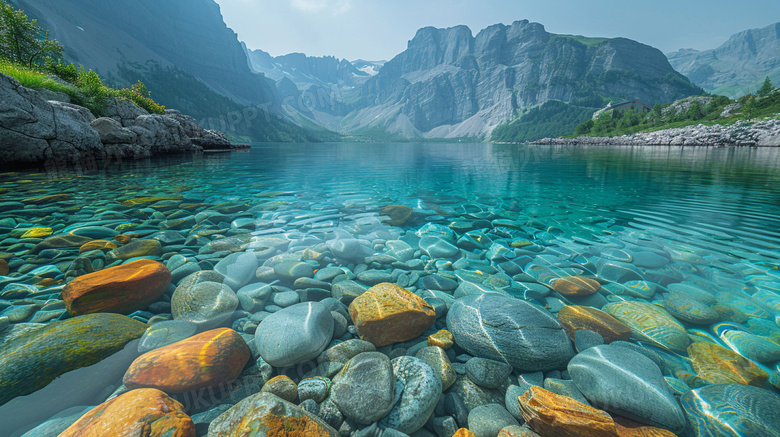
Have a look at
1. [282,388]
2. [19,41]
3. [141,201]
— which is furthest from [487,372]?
[19,41]

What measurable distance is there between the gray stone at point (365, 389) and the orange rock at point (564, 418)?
1.33 metres

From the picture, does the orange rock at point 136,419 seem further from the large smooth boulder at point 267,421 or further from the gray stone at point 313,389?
the gray stone at point 313,389

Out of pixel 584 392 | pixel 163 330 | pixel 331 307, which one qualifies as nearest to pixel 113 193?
pixel 163 330

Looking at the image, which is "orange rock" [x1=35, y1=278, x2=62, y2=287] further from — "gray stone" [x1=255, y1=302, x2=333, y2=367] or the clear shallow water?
"gray stone" [x1=255, y1=302, x2=333, y2=367]

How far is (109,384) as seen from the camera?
2814mm

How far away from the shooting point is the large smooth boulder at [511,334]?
130 inches

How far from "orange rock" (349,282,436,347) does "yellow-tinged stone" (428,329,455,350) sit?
0.80 feet

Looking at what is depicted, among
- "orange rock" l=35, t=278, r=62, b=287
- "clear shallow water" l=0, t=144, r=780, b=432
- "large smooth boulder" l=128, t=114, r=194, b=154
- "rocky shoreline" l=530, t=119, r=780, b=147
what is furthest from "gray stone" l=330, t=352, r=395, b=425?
"rocky shoreline" l=530, t=119, r=780, b=147

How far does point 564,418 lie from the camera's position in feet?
7.79

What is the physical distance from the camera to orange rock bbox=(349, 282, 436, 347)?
3.72m

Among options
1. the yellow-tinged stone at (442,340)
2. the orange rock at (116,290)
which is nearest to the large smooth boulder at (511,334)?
the yellow-tinged stone at (442,340)

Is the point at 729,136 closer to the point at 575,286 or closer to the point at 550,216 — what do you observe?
the point at 550,216

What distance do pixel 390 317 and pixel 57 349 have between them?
3.65m

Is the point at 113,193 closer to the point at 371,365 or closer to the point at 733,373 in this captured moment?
the point at 371,365
